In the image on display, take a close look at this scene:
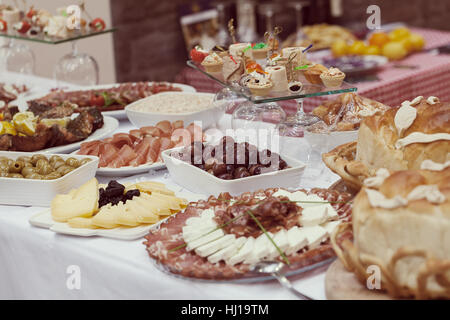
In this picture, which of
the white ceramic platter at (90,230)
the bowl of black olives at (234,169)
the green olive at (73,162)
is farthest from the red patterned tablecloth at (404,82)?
the white ceramic platter at (90,230)

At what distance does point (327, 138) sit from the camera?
2062mm

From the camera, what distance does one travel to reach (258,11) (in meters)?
5.70

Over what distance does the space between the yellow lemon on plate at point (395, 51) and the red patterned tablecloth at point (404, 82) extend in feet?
0.14

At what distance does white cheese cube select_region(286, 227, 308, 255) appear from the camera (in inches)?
55.2

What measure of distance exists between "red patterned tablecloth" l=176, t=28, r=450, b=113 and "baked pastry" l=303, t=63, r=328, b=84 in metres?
1.43

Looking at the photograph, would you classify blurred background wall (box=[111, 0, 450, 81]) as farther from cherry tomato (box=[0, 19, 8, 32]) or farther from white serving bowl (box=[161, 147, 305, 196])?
white serving bowl (box=[161, 147, 305, 196])

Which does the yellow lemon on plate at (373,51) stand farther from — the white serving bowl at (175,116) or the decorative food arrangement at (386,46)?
the white serving bowl at (175,116)

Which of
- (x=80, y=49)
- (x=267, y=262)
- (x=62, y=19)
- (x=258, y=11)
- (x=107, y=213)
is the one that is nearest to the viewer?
(x=267, y=262)

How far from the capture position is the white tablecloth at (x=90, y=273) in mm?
1404

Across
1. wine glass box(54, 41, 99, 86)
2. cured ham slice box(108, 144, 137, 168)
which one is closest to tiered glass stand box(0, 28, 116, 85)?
wine glass box(54, 41, 99, 86)

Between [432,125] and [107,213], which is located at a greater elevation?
[432,125]

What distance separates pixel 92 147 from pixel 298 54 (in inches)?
29.8
